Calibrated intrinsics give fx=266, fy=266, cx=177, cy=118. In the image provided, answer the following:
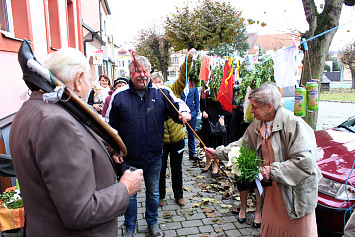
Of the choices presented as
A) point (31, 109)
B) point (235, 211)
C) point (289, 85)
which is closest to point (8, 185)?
point (31, 109)

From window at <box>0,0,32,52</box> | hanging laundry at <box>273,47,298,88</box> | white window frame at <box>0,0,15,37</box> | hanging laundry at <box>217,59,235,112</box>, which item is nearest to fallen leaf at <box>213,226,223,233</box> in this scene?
hanging laundry at <box>217,59,235,112</box>

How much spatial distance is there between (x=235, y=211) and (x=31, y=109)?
11.7ft

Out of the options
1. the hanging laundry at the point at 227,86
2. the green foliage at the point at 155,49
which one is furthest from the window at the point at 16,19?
the green foliage at the point at 155,49

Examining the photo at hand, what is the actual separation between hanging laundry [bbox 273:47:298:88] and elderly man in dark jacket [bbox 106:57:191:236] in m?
1.32

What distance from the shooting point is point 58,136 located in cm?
125

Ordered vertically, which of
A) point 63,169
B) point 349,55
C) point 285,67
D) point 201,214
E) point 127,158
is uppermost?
point 349,55

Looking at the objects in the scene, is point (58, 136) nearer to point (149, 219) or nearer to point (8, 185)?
point (149, 219)

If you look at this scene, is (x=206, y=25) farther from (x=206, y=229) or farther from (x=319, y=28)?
(x=206, y=229)

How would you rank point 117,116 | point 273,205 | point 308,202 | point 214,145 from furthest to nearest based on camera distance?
point 214,145
point 117,116
point 273,205
point 308,202

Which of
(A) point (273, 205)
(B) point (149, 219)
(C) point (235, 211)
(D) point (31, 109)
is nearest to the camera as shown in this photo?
(D) point (31, 109)

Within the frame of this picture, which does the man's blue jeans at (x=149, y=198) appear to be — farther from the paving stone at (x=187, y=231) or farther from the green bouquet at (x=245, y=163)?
the green bouquet at (x=245, y=163)

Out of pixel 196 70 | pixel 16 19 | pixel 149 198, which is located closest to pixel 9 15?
pixel 16 19

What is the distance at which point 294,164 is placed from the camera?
2201 mm

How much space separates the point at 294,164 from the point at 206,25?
13.9m
